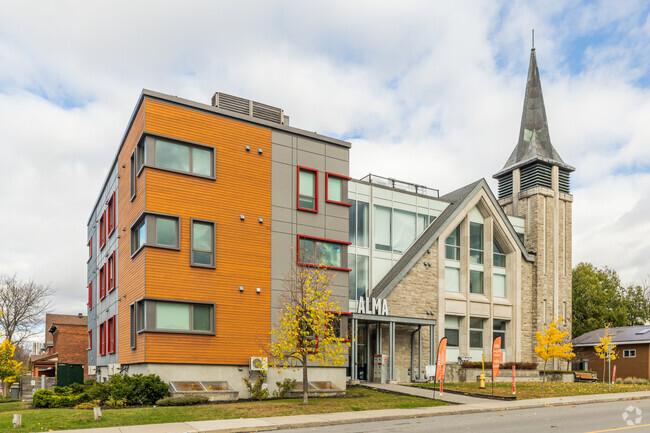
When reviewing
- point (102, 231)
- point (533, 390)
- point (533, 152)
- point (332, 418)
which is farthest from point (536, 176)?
point (332, 418)

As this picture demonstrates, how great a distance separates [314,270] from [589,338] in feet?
102

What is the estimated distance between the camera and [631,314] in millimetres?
61000

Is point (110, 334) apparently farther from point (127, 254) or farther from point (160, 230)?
point (160, 230)

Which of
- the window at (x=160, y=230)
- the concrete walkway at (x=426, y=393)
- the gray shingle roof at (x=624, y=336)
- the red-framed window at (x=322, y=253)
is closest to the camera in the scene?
the concrete walkway at (x=426, y=393)

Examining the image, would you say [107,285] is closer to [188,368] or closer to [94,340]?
[94,340]

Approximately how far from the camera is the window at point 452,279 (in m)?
37.3

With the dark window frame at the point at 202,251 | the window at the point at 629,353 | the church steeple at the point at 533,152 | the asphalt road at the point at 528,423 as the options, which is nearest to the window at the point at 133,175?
the dark window frame at the point at 202,251

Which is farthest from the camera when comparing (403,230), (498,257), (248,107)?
(498,257)

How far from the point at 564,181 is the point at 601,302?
60.7 ft

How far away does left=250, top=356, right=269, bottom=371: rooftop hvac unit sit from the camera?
24.2 meters

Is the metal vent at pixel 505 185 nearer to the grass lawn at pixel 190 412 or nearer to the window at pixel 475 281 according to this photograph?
the window at pixel 475 281

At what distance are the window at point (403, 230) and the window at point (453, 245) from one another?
102 inches

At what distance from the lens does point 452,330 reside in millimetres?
36844

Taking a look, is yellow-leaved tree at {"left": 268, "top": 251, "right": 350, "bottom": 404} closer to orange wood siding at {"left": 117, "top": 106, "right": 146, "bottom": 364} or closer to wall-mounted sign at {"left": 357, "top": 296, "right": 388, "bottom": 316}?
wall-mounted sign at {"left": 357, "top": 296, "right": 388, "bottom": 316}
